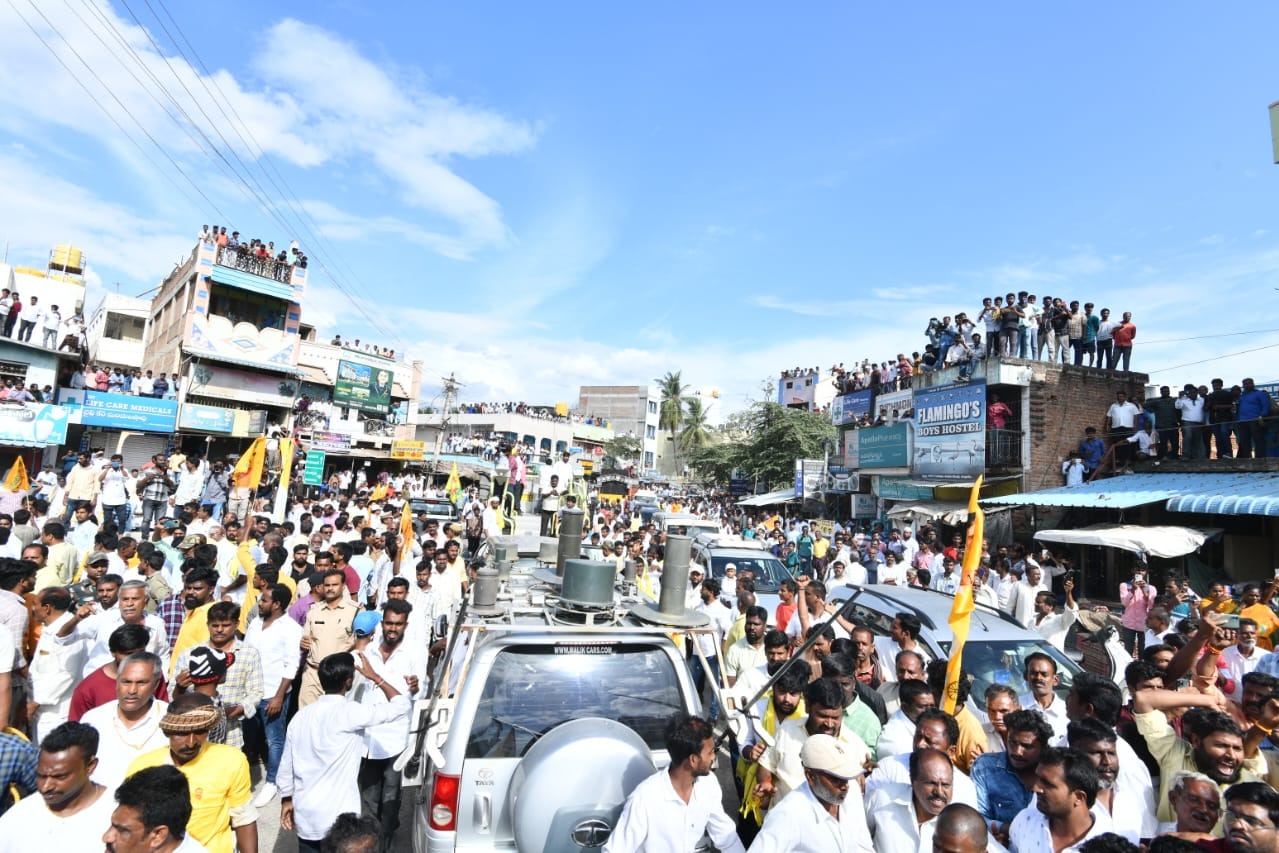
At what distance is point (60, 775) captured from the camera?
103 inches

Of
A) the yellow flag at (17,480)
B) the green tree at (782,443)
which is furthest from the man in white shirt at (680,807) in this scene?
the green tree at (782,443)

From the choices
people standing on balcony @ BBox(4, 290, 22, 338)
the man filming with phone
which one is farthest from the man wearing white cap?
people standing on balcony @ BBox(4, 290, 22, 338)

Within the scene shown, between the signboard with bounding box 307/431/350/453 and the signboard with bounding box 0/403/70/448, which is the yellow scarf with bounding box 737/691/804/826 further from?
the signboard with bounding box 307/431/350/453

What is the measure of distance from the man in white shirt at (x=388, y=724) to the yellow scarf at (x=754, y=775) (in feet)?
6.96

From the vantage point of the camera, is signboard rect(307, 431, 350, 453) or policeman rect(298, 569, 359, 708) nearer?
policeman rect(298, 569, 359, 708)

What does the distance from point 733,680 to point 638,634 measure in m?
2.40

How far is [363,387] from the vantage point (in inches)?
1464

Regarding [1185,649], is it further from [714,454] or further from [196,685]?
[714,454]

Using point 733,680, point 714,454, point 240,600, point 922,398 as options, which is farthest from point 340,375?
point 733,680

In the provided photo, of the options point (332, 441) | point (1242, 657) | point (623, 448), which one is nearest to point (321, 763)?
point (1242, 657)

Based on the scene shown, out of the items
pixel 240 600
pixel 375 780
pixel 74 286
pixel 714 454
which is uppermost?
pixel 74 286

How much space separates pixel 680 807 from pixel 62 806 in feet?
7.91

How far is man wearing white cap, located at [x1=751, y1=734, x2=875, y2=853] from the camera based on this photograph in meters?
2.79

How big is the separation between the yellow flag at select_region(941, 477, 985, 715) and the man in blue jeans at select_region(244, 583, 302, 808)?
4.61 metres
